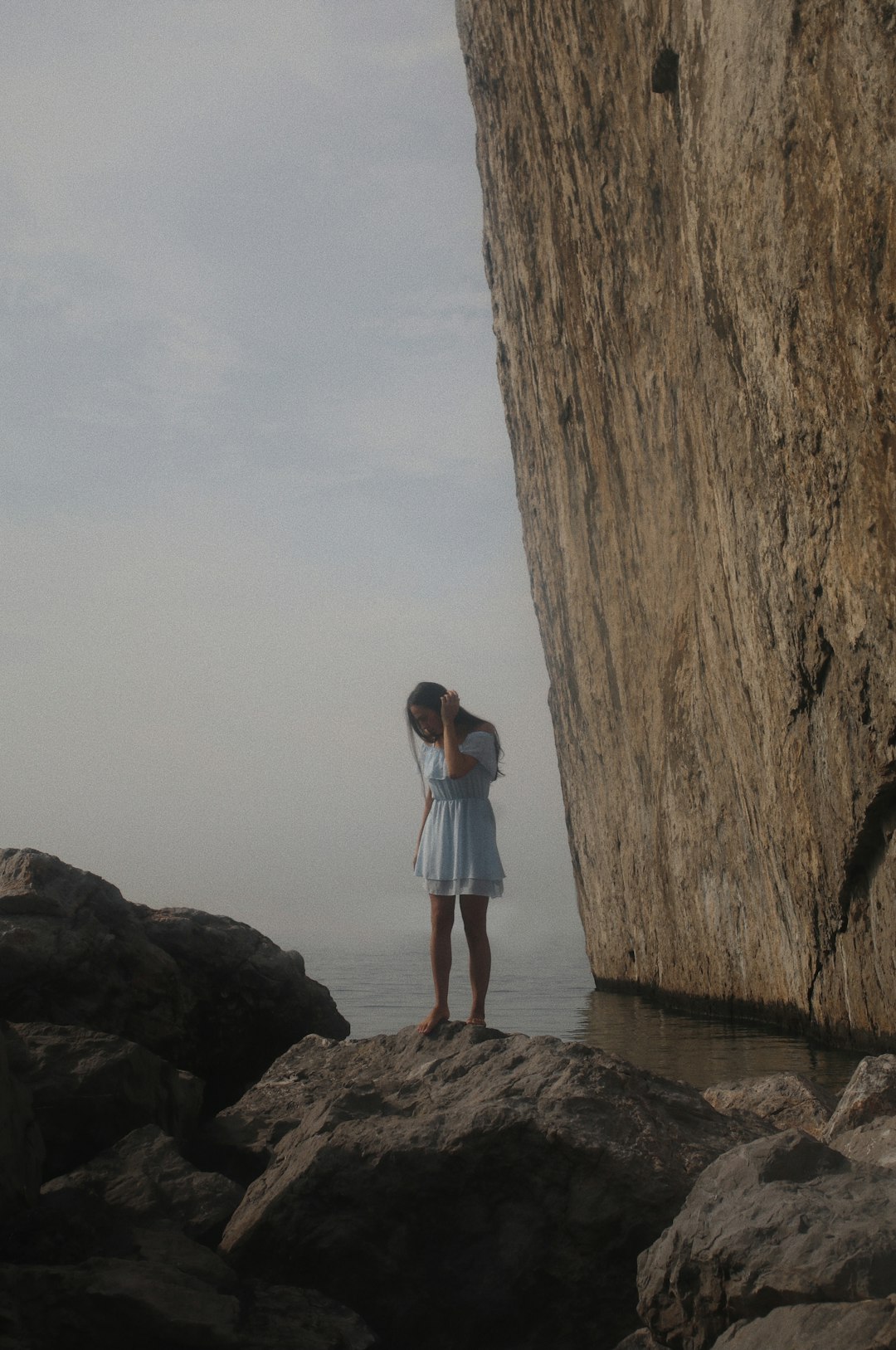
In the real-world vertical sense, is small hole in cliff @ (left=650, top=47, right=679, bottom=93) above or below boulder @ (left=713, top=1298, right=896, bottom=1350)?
above

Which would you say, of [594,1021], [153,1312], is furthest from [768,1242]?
[594,1021]

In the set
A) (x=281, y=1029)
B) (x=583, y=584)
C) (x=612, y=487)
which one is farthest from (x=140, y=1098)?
(x=583, y=584)

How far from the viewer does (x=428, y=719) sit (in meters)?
5.61

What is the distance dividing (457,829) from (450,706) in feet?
1.89

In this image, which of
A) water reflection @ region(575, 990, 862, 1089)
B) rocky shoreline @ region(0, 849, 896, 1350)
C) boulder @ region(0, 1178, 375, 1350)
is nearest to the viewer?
rocky shoreline @ region(0, 849, 896, 1350)

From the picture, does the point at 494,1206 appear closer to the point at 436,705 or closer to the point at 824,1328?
the point at 824,1328

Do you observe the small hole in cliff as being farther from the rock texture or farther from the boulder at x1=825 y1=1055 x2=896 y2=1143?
the rock texture

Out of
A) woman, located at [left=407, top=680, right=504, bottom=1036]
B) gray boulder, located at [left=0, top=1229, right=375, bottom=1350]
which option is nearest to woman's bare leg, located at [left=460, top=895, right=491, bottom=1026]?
woman, located at [left=407, top=680, right=504, bottom=1036]

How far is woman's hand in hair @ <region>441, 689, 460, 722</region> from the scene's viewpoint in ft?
17.8

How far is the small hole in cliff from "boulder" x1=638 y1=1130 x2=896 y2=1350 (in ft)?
28.8

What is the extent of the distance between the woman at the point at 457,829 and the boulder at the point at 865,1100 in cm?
169

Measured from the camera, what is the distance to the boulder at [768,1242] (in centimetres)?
242

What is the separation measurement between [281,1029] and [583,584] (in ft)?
31.7

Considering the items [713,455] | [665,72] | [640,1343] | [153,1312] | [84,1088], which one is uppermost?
[665,72]
